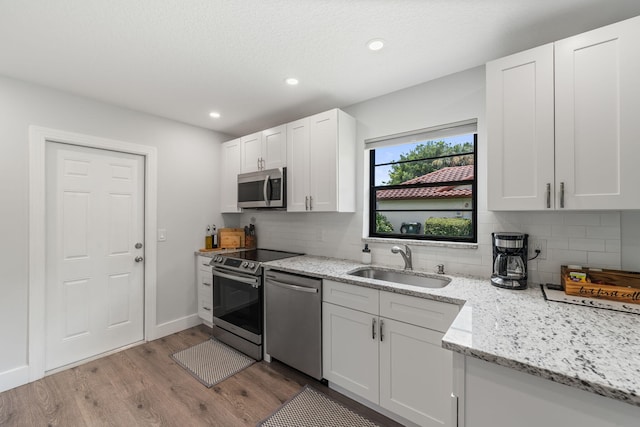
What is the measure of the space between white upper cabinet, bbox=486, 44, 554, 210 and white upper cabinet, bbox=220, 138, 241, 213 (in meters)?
2.79

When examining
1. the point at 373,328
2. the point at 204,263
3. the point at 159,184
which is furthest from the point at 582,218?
the point at 159,184

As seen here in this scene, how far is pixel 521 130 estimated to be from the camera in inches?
63.1

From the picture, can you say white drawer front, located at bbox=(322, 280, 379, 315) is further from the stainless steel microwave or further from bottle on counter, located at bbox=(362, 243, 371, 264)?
the stainless steel microwave

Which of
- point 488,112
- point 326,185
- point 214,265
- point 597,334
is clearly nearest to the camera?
point 597,334

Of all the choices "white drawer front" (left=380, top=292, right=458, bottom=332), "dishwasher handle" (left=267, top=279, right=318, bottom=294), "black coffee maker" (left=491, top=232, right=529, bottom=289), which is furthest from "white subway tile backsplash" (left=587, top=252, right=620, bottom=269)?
"dishwasher handle" (left=267, top=279, right=318, bottom=294)

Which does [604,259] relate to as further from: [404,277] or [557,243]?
[404,277]

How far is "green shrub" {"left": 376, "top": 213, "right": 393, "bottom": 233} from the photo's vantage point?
8.87 ft

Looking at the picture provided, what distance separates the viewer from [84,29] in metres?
1.64

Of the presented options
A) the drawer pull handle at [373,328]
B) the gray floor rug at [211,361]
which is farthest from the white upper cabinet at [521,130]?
the gray floor rug at [211,361]

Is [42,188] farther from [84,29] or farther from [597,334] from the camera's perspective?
[597,334]

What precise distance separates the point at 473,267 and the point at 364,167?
52.2 inches

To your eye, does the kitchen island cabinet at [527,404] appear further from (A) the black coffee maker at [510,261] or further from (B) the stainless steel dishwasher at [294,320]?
(B) the stainless steel dishwasher at [294,320]

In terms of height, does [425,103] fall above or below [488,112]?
above

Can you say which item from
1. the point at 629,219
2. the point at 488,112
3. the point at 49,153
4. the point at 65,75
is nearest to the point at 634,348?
the point at 629,219
